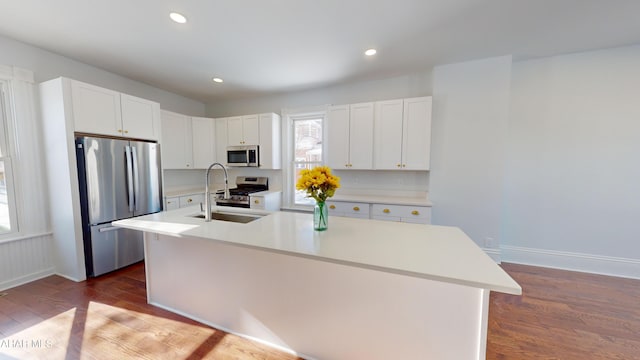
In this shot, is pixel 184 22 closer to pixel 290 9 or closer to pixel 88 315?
pixel 290 9

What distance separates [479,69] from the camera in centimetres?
291

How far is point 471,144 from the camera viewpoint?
9.88 ft

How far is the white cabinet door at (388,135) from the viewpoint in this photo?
320 cm

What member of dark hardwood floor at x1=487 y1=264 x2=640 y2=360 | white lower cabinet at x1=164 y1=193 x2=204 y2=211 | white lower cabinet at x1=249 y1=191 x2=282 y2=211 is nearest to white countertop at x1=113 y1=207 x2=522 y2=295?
dark hardwood floor at x1=487 y1=264 x2=640 y2=360

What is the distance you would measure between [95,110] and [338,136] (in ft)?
10.0

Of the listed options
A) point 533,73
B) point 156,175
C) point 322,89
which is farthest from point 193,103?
point 533,73

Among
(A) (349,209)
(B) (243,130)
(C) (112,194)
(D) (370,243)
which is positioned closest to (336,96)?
(B) (243,130)

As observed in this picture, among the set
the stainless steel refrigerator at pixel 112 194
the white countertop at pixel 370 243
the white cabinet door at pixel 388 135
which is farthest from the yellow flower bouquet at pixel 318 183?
the stainless steel refrigerator at pixel 112 194

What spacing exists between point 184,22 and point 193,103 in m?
2.83

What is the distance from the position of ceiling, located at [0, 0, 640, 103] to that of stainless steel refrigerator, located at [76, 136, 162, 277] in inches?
43.7

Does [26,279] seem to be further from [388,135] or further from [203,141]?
[388,135]

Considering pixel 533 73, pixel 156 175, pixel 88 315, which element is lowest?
pixel 88 315

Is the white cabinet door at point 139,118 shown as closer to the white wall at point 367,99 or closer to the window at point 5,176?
the window at point 5,176

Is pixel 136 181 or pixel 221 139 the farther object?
pixel 221 139
